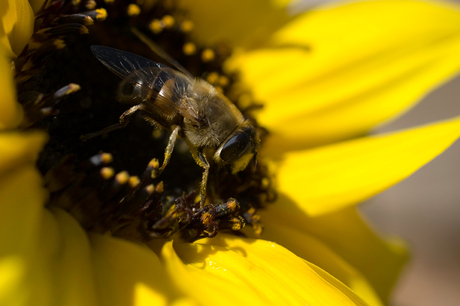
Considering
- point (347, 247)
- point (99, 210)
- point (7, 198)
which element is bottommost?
point (347, 247)

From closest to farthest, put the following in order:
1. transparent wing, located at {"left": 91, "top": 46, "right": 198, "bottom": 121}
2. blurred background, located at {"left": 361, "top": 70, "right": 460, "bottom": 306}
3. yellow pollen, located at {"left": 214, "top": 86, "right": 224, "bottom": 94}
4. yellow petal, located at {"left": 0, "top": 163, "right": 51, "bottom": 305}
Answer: yellow petal, located at {"left": 0, "top": 163, "right": 51, "bottom": 305} → transparent wing, located at {"left": 91, "top": 46, "right": 198, "bottom": 121} → yellow pollen, located at {"left": 214, "top": 86, "right": 224, "bottom": 94} → blurred background, located at {"left": 361, "top": 70, "right": 460, "bottom": 306}

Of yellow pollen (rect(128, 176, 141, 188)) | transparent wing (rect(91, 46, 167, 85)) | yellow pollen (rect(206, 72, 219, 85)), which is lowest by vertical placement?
yellow pollen (rect(128, 176, 141, 188))

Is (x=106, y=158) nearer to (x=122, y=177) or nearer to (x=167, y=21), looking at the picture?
(x=122, y=177)

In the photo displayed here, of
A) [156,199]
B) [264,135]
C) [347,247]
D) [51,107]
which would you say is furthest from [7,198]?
[347,247]

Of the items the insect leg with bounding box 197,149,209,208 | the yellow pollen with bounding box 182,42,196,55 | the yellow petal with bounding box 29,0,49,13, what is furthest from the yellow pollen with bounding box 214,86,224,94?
the yellow petal with bounding box 29,0,49,13

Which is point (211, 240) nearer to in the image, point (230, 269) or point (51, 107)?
point (230, 269)

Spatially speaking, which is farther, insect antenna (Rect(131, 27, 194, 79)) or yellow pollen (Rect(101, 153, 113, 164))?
insect antenna (Rect(131, 27, 194, 79))

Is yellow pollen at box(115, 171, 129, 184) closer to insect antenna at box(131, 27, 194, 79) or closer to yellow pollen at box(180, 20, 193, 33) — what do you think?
insect antenna at box(131, 27, 194, 79)
